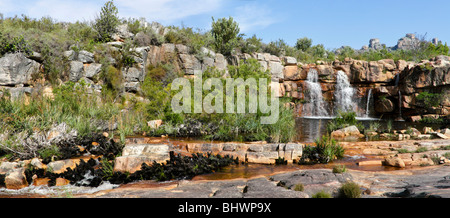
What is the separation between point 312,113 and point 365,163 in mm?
15286

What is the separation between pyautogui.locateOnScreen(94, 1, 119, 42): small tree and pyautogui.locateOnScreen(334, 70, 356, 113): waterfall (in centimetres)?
1704

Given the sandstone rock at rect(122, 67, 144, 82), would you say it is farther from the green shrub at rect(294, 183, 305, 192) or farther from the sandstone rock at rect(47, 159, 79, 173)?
the green shrub at rect(294, 183, 305, 192)

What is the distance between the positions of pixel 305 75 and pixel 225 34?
7680 mm

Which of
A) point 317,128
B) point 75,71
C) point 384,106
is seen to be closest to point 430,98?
point 384,106

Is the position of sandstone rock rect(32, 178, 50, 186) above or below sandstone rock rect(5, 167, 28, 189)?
below

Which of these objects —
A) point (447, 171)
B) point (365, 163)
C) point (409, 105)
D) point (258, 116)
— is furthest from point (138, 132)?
point (409, 105)

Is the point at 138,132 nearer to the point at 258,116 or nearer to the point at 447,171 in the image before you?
the point at 258,116

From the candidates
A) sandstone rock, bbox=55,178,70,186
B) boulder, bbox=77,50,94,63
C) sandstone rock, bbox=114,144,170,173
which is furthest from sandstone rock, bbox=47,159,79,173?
boulder, bbox=77,50,94,63

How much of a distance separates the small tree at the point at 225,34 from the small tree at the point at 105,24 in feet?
26.9

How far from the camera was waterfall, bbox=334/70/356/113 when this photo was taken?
2164 centimetres

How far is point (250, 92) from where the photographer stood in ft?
44.7

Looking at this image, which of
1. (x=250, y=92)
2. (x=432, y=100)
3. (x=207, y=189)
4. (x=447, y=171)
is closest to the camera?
(x=207, y=189)

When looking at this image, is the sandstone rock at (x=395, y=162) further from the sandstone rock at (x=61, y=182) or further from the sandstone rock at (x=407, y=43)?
the sandstone rock at (x=407, y=43)

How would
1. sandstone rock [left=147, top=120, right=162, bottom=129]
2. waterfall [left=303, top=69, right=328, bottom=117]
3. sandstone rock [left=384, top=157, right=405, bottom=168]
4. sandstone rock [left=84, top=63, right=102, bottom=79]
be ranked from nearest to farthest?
sandstone rock [left=384, top=157, right=405, bottom=168]
sandstone rock [left=147, top=120, right=162, bottom=129]
sandstone rock [left=84, top=63, right=102, bottom=79]
waterfall [left=303, top=69, right=328, bottom=117]
